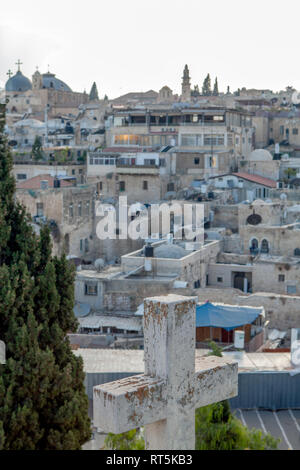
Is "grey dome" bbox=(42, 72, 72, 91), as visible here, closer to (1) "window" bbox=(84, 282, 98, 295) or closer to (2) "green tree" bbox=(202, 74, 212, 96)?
(2) "green tree" bbox=(202, 74, 212, 96)

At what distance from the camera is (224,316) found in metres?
18.0

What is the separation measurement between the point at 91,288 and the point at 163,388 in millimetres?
18167

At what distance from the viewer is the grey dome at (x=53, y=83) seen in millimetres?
77006

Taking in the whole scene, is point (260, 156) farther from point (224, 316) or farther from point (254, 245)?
point (224, 316)

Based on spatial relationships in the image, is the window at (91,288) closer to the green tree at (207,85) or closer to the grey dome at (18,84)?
the green tree at (207,85)

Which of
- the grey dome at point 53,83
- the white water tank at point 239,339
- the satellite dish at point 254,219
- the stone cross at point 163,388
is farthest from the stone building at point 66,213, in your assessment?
the grey dome at point 53,83

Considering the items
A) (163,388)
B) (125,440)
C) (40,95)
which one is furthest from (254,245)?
(40,95)

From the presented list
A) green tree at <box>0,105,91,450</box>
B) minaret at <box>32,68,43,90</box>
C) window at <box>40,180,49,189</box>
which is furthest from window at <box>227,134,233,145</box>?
minaret at <box>32,68,43,90</box>

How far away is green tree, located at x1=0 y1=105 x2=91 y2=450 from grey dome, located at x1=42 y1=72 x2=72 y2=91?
70.8 meters

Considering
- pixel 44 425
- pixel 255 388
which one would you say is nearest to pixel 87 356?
pixel 255 388

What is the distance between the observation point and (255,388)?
31.9 feet

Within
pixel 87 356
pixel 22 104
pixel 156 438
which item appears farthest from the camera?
pixel 22 104
